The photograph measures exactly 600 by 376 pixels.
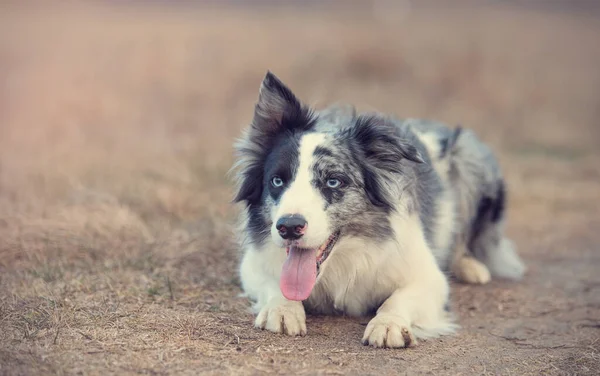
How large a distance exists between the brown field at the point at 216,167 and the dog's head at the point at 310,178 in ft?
2.20

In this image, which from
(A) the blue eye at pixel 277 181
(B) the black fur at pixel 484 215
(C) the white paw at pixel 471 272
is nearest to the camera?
(A) the blue eye at pixel 277 181

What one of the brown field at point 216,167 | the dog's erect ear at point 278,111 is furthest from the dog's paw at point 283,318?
the dog's erect ear at point 278,111

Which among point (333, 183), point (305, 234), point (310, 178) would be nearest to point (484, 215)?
point (333, 183)

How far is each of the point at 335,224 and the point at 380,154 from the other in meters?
0.70

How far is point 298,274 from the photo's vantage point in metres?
4.60

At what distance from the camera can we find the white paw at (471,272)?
671cm

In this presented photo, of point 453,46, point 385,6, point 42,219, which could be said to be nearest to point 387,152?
point 42,219

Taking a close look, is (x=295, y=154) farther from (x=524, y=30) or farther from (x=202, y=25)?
(x=524, y=30)

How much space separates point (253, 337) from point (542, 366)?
6.13 ft

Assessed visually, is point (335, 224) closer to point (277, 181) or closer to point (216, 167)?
point (277, 181)

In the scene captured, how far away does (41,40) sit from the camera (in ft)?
56.0

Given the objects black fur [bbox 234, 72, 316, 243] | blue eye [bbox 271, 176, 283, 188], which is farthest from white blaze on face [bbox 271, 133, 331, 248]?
black fur [bbox 234, 72, 316, 243]

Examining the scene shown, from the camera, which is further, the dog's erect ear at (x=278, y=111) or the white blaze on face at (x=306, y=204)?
the dog's erect ear at (x=278, y=111)

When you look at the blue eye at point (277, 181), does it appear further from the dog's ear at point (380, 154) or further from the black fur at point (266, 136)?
the dog's ear at point (380, 154)
